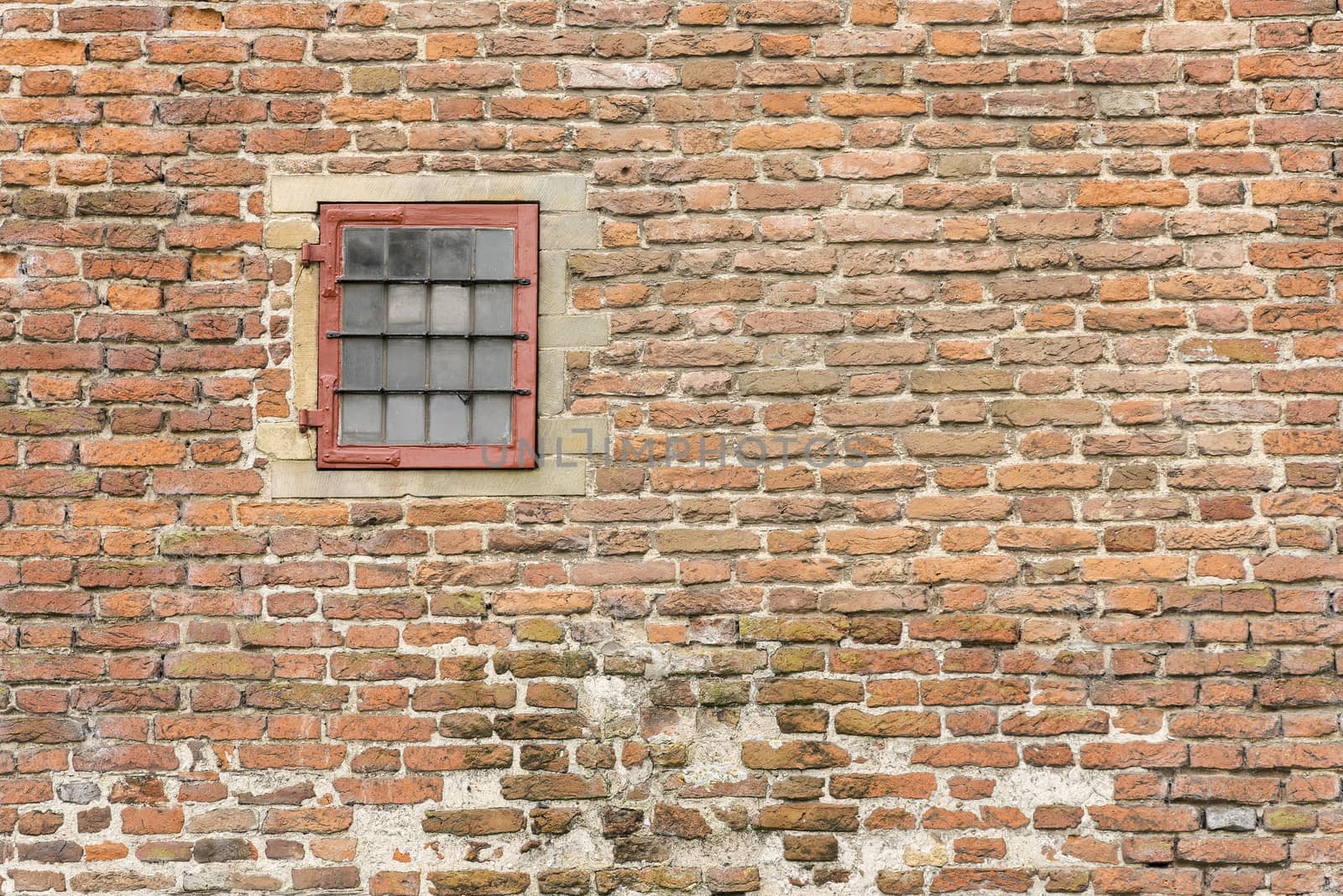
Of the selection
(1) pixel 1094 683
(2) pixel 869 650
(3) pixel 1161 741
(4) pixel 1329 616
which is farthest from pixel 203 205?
(4) pixel 1329 616

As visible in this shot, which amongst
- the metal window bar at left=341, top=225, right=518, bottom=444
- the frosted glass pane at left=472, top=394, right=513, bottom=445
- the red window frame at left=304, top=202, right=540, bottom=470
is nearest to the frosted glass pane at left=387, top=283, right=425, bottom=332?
the metal window bar at left=341, top=225, right=518, bottom=444

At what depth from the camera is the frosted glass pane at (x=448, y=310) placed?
11.1 ft

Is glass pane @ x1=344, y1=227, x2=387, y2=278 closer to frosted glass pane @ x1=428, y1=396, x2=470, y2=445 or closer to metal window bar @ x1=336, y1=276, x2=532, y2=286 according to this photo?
metal window bar @ x1=336, y1=276, x2=532, y2=286

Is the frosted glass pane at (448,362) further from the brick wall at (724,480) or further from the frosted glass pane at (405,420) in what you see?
the brick wall at (724,480)

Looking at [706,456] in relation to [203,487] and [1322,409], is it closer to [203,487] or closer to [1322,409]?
[203,487]

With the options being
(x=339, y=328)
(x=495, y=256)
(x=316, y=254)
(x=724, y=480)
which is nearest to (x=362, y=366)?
(x=339, y=328)

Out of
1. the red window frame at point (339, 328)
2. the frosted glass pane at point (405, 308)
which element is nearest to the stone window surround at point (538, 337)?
the red window frame at point (339, 328)

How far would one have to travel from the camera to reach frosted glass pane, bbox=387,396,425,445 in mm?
3381

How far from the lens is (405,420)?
3381 millimetres

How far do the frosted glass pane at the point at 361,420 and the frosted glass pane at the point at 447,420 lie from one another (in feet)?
0.54

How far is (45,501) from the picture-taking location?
10.9 ft

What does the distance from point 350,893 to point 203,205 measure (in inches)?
87.8

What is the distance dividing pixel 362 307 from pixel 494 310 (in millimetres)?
429

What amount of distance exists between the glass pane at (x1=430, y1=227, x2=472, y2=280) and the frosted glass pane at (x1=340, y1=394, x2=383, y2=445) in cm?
47
